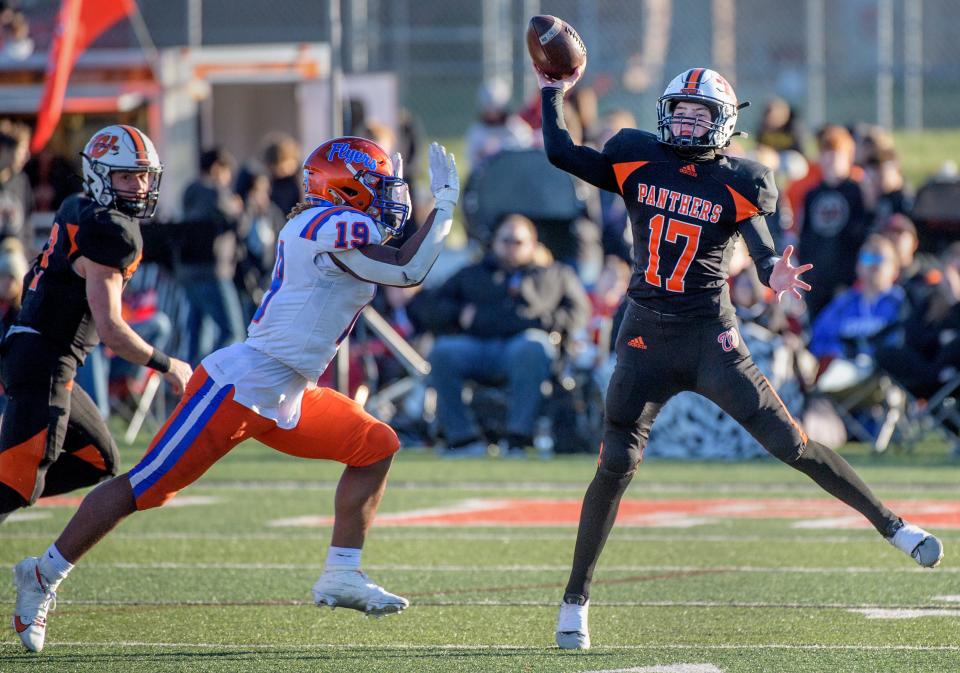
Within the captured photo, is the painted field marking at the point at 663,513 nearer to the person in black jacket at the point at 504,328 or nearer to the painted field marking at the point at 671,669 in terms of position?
the person in black jacket at the point at 504,328

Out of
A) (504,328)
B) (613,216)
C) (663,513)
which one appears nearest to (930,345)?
(504,328)

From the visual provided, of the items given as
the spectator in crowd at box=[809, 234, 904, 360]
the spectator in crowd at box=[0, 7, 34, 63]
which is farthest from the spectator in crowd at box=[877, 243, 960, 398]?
the spectator in crowd at box=[0, 7, 34, 63]

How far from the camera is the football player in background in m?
5.54

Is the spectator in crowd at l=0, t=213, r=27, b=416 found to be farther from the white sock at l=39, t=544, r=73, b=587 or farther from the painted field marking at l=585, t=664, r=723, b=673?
the painted field marking at l=585, t=664, r=723, b=673

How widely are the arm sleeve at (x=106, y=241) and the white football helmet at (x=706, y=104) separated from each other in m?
1.88

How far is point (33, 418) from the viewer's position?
6.07 m

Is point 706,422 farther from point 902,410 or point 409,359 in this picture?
point 409,359

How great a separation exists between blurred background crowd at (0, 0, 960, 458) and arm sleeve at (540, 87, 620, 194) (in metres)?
3.91

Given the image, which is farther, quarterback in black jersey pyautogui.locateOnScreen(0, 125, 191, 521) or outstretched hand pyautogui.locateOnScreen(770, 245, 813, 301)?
quarterback in black jersey pyautogui.locateOnScreen(0, 125, 191, 521)

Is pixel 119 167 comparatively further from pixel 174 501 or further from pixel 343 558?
pixel 174 501

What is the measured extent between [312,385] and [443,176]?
0.84 metres

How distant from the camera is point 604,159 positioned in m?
5.87

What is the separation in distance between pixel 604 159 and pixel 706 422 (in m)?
5.52

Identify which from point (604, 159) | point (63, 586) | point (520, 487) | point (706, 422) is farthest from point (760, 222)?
point (706, 422)
